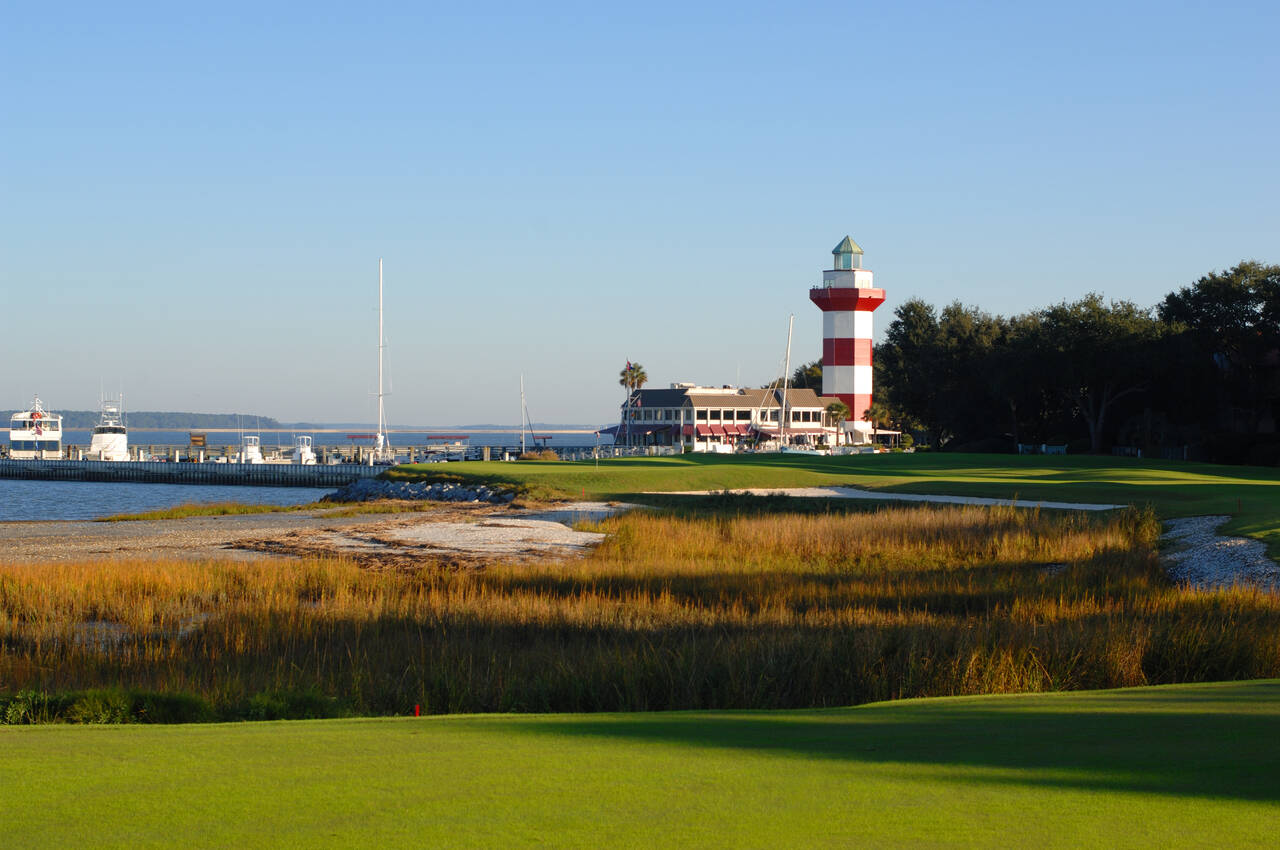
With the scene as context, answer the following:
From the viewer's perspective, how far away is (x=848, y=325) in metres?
88.3

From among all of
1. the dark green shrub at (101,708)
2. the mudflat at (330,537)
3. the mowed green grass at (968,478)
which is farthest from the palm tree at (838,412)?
the dark green shrub at (101,708)

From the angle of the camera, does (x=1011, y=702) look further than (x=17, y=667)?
No

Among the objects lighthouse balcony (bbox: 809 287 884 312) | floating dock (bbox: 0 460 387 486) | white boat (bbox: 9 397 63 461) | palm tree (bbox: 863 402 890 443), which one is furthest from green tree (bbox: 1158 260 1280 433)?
white boat (bbox: 9 397 63 461)

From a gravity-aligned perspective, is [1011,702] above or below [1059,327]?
below

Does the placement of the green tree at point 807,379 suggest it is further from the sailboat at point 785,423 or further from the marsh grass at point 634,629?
the marsh grass at point 634,629

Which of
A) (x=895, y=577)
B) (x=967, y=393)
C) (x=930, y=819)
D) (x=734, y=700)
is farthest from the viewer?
(x=967, y=393)

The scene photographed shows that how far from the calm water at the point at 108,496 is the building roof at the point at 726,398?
116 ft

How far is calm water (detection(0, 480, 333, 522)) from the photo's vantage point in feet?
179

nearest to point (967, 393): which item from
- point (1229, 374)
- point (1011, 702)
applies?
point (1229, 374)

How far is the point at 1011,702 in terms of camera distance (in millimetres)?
9000

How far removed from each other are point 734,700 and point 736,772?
14.4 ft

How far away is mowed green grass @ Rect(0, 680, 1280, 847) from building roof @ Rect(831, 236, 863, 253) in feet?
279

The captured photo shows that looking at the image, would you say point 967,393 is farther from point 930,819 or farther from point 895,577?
point 930,819

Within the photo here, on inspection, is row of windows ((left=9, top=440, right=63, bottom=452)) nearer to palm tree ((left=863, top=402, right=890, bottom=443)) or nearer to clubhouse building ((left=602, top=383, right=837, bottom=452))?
clubhouse building ((left=602, top=383, right=837, bottom=452))
